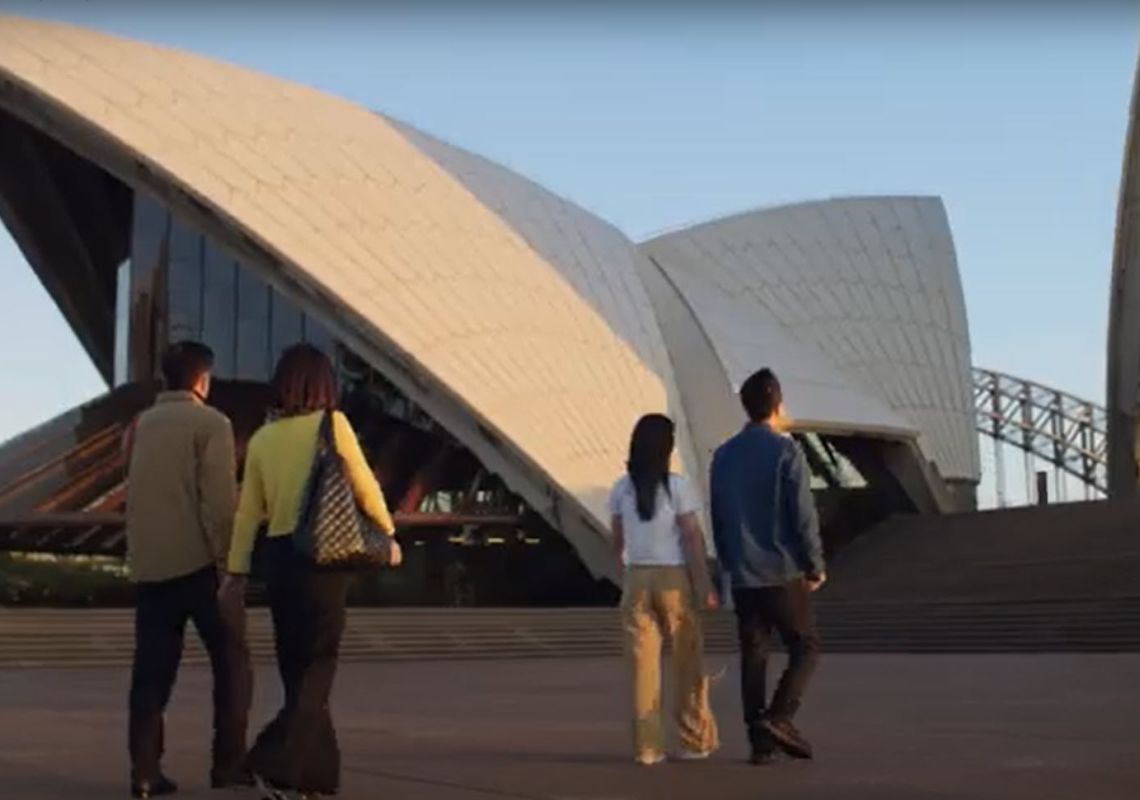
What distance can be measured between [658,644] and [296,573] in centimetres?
185

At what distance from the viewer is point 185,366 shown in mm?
5926

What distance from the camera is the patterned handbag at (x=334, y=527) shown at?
16.9ft

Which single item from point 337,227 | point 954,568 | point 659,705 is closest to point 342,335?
point 337,227

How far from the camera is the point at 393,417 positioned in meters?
28.0

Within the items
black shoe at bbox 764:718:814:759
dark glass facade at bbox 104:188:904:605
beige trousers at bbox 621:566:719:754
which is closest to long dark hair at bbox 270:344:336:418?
beige trousers at bbox 621:566:719:754

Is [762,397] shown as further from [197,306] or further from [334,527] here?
[197,306]

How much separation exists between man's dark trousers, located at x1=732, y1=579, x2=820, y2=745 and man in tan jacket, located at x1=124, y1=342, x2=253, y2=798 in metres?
2.01

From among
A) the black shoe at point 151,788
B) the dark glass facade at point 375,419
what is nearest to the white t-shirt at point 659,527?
the black shoe at point 151,788

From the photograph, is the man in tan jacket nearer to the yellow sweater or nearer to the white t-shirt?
the yellow sweater

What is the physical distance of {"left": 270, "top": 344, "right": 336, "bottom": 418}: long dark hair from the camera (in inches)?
213

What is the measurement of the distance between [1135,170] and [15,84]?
80.2 ft

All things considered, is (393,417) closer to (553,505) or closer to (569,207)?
(553,505)

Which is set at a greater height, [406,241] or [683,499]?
[406,241]

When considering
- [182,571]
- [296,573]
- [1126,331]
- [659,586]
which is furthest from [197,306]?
[296,573]
